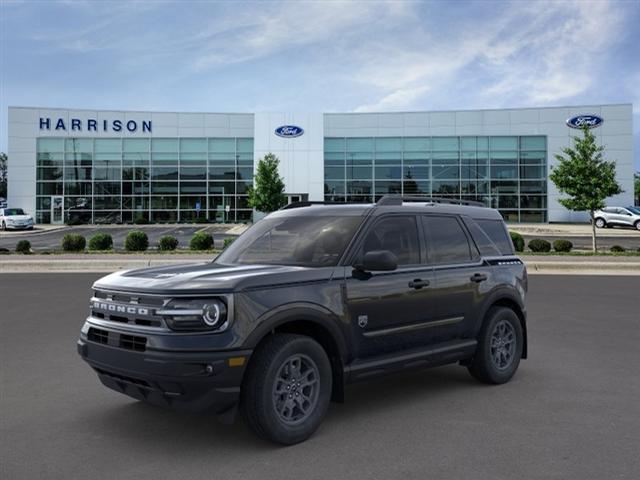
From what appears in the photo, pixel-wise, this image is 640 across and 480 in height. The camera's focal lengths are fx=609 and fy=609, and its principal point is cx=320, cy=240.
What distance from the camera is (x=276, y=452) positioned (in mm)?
4285

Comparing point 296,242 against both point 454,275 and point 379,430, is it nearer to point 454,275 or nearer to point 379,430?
point 454,275

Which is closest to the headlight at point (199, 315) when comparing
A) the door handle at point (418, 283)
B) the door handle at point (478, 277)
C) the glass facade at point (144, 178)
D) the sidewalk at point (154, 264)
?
the door handle at point (418, 283)

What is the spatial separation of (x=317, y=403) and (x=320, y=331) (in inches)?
21.2

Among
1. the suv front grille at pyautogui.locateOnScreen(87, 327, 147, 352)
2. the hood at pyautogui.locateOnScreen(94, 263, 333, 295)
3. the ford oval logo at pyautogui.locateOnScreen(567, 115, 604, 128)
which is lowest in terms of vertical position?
the suv front grille at pyautogui.locateOnScreen(87, 327, 147, 352)

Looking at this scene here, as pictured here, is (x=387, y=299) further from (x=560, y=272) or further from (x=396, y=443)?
(x=560, y=272)

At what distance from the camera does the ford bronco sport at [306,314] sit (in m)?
4.13

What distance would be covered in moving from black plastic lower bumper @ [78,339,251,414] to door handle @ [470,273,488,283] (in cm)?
271

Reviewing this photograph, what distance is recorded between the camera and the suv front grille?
14.0 feet

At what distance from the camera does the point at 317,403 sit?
4578 mm

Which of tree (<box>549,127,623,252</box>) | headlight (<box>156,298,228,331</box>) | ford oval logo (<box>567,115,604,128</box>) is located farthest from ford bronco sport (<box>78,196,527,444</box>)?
ford oval logo (<box>567,115,604,128</box>)

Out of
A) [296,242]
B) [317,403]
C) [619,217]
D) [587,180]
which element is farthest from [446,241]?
[619,217]

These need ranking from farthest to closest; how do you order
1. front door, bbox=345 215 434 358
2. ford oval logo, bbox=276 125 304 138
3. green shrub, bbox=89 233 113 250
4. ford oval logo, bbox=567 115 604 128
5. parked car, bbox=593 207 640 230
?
ford oval logo, bbox=276 125 304 138 < ford oval logo, bbox=567 115 604 128 < parked car, bbox=593 207 640 230 < green shrub, bbox=89 233 113 250 < front door, bbox=345 215 434 358

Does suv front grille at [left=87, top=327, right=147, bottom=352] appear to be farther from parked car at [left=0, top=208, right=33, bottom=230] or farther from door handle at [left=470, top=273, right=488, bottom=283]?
parked car at [left=0, top=208, right=33, bottom=230]

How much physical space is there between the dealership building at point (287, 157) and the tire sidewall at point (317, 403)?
4538 centimetres
